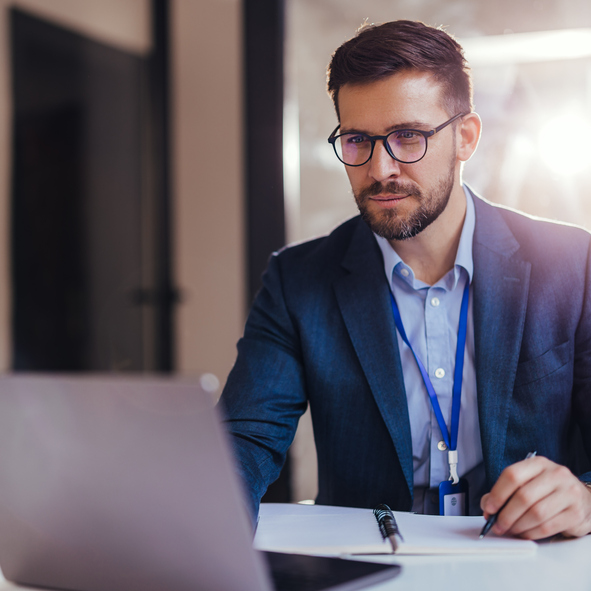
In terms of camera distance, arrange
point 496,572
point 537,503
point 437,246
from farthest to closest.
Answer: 1. point 437,246
2. point 537,503
3. point 496,572

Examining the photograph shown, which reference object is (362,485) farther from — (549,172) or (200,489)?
(549,172)

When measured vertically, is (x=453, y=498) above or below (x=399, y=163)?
below

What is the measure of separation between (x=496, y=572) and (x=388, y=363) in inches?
26.0

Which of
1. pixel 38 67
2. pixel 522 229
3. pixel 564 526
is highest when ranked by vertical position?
pixel 38 67

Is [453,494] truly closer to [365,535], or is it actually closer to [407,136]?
[365,535]

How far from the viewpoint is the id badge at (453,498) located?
1.31 metres

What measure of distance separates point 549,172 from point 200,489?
2.28 metres

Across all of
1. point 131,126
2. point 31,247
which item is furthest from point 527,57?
point 31,247

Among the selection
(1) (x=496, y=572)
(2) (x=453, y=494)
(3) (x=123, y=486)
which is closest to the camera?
(3) (x=123, y=486)

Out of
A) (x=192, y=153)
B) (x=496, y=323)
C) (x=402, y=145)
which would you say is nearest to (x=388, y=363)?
(x=496, y=323)

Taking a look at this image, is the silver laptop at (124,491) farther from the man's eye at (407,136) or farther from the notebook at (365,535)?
the man's eye at (407,136)

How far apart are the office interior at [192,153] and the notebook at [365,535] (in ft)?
5.78

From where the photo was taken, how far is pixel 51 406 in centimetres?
67

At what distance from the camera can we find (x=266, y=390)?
1.42m
